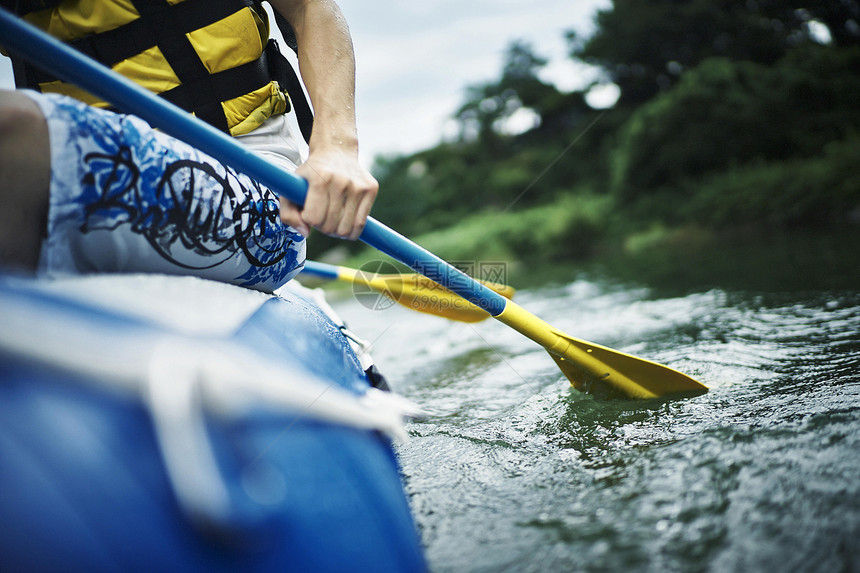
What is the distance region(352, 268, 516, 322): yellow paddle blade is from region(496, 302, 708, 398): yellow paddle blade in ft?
2.25

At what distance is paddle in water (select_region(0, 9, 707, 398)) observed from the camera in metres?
0.70

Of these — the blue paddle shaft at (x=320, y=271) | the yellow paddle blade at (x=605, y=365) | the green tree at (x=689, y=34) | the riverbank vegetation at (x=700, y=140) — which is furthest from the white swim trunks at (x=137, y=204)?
the green tree at (x=689, y=34)

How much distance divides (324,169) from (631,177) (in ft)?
34.6

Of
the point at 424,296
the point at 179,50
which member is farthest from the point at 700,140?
the point at 179,50

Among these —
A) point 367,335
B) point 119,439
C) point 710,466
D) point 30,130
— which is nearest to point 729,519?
point 710,466

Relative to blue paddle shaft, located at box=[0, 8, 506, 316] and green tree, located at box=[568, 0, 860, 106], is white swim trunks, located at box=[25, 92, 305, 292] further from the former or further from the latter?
green tree, located at box=[568, 0, 860, 106]

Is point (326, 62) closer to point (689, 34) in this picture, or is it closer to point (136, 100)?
point (136, 100)

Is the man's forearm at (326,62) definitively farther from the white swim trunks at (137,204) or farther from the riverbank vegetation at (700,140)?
the riverbank vegetation at (700,140)

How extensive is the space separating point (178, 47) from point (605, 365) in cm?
128

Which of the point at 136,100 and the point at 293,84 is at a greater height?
the point at 293,84

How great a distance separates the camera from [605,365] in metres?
1.39

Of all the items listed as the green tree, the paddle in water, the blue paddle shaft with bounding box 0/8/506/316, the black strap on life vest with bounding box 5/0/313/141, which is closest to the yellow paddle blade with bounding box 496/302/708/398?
the paddle in water

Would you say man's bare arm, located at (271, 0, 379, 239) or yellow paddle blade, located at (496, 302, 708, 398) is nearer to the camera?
man's bare arm, located at (271, 0, 379, 239)

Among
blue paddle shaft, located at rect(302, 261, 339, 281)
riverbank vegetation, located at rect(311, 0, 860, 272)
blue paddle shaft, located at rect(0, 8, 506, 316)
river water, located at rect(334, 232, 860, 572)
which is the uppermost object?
riverbank vegetation, located at rect(311, 0, 860, 272)
